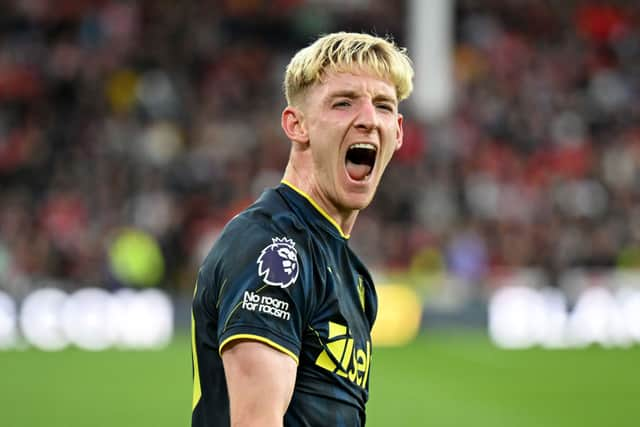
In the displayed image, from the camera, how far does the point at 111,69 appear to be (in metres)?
20.7

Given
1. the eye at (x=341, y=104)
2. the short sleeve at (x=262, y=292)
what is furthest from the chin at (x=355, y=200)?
the short sleeve at (x=262, y=292)

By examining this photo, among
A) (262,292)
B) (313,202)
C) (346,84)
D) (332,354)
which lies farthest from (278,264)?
(346,84)

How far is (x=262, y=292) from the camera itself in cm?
257

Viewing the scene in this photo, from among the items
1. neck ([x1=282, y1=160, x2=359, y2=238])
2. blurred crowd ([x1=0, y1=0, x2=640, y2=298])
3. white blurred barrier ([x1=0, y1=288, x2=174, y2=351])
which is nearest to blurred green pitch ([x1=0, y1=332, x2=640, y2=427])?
white blurred barrier ([x1=0, y1=288, x2=174, y2=351])

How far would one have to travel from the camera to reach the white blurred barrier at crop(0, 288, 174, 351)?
51.7 ft

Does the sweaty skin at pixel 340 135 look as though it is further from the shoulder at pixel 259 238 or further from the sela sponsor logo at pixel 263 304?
the sela sponsor logo at pixel 263 304

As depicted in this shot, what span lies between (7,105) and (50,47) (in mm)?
1644

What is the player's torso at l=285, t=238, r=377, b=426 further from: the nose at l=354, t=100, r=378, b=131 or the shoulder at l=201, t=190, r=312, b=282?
the nose at l=354, t=100, r=378, b=131

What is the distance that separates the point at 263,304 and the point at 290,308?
3.0 inches

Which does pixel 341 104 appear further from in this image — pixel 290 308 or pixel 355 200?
pixel 290 308

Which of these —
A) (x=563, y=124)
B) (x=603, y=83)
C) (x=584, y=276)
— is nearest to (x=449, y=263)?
(x=584, y=276)

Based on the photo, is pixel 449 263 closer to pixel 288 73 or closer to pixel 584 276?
pixel 584 276

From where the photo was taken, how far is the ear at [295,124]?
9.73 feet

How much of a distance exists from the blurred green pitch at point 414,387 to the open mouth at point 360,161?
7.10 meters
